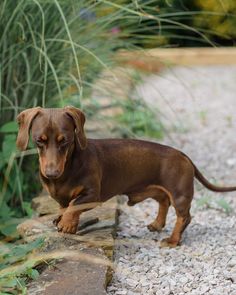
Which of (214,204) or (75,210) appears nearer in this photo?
(75,210)

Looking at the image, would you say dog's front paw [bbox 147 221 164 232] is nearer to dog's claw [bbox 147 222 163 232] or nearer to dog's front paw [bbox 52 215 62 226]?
dog's claw [bbox 147 222 163 232]

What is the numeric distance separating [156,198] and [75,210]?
1.71ft

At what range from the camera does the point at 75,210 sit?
9.87ft

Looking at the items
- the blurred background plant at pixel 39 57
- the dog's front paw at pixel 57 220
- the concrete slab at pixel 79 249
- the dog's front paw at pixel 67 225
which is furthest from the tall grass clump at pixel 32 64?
the dog's front paw at pixel 67 225

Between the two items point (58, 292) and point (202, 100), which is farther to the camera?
point (202, 100)

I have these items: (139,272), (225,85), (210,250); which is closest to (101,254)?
(139,272)

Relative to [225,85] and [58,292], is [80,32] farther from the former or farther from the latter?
[225,85]

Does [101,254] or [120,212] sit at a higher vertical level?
[101,254]

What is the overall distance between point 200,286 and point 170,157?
614mm

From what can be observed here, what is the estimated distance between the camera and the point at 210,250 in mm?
3334

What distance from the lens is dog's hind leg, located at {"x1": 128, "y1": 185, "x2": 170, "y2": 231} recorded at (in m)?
3.33

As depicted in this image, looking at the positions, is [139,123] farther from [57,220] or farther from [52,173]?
[52,173]

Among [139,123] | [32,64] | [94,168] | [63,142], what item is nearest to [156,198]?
[94,168]

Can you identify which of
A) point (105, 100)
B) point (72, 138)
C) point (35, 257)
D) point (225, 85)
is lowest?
point (225, 85)
